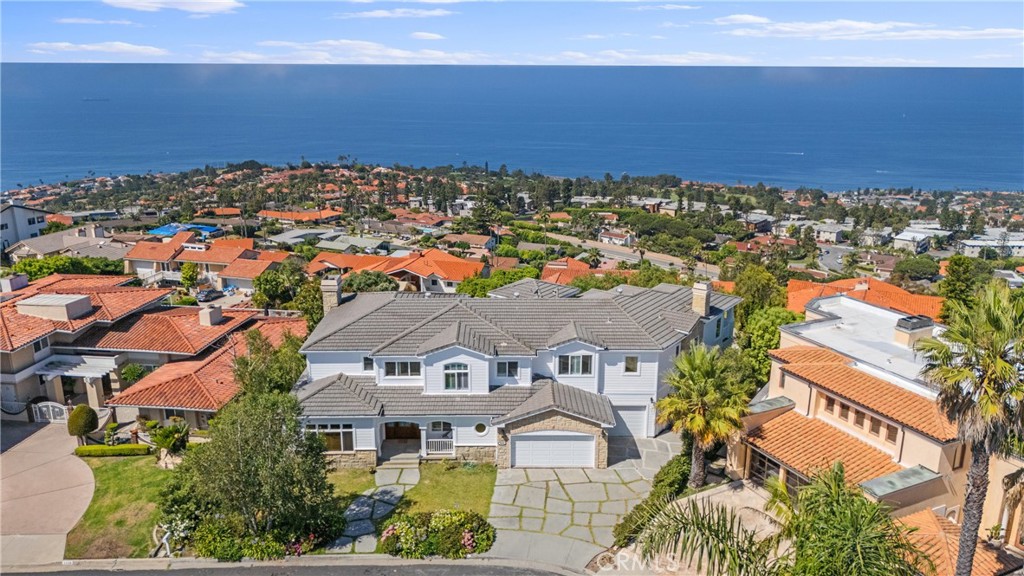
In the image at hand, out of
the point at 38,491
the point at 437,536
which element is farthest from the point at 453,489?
the point at 38,491

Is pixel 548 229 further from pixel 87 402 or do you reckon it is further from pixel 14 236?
pixel 87 402

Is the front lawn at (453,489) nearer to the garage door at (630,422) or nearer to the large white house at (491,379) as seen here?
the large white house at (491,379)

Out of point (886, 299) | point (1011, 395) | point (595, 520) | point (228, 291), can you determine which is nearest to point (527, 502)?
point (595, 520)

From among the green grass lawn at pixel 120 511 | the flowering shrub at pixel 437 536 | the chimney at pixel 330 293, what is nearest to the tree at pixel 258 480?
the green grass lawn at pixel 120 511

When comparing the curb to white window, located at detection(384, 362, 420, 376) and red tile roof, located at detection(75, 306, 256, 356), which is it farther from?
red tile roof, located at detection(75, 306, 256, 356)

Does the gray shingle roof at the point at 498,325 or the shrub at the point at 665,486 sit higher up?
the gray shingle roof at the point at 498,325

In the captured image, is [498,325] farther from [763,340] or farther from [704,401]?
[763,340]
